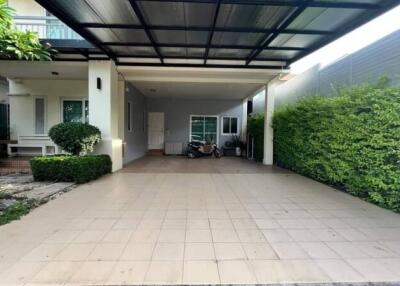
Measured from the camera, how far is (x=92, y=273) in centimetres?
213

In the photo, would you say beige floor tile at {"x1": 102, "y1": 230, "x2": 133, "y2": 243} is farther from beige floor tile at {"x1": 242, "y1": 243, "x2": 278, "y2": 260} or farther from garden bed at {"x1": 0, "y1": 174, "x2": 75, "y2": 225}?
garden bed at {"x1": 0, "y1": 174, "x2": 75, "y2": 225}

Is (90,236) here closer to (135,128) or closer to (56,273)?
(56,273)

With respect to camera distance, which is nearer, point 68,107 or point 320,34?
point 320,34

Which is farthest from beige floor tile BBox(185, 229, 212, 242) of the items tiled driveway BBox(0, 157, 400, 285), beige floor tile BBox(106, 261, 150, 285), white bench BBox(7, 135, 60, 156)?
white bench BBox(7, 135, 60, 156)

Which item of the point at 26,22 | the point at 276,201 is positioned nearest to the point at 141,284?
the point at 276,201

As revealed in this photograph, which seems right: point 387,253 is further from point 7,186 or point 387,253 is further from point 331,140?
point 7,186

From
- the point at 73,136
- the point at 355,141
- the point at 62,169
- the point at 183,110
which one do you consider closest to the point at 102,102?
the point at 73,136

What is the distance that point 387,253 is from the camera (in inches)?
98.1

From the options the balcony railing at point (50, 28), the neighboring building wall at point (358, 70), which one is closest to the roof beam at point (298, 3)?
the neighboring building wall at point (358, 70)

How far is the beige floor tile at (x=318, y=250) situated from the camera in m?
2.44

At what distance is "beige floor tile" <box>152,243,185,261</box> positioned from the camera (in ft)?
7.87

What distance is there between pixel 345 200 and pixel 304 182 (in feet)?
5.05

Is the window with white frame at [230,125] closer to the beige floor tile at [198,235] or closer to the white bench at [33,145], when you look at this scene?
the white bench at [33,145]

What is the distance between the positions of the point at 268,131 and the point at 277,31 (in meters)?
4.29
